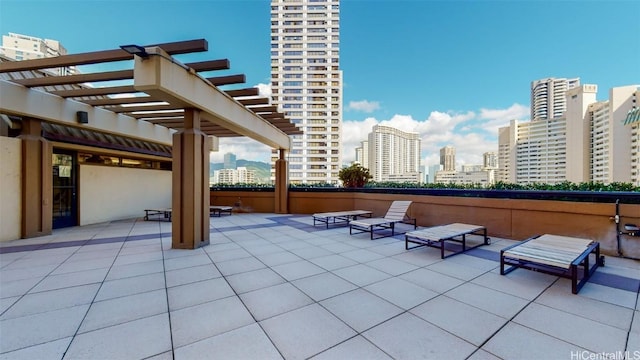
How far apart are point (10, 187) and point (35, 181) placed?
0.46 metres

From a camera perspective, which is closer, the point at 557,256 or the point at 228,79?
the point at 557,256

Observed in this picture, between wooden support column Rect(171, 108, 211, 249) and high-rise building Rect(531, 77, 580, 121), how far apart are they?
9819cm

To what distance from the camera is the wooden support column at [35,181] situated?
6449 mm

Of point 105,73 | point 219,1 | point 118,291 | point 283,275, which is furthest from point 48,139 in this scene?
point 219,1

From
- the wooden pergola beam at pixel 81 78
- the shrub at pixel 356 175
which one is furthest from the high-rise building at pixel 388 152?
the wooden pergola beam at pixel 81 78

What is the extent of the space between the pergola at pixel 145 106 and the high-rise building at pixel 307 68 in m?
66.2

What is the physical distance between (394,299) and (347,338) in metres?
1.00

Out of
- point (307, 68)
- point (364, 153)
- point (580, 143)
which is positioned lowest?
point (580, 143)

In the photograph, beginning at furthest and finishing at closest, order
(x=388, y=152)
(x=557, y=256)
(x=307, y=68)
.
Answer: (x=388, y=152) → (x=307, y=68) → (x=557, y=256)

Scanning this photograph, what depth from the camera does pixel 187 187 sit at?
5508mm

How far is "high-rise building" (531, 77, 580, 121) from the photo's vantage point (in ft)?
236

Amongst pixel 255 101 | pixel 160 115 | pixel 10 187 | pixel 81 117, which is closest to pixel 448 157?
pixel 255 101

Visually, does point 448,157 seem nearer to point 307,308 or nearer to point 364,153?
point 364,153

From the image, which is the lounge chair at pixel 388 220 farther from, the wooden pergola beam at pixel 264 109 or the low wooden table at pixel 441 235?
the wooden pergola beam at pixel 264 109
